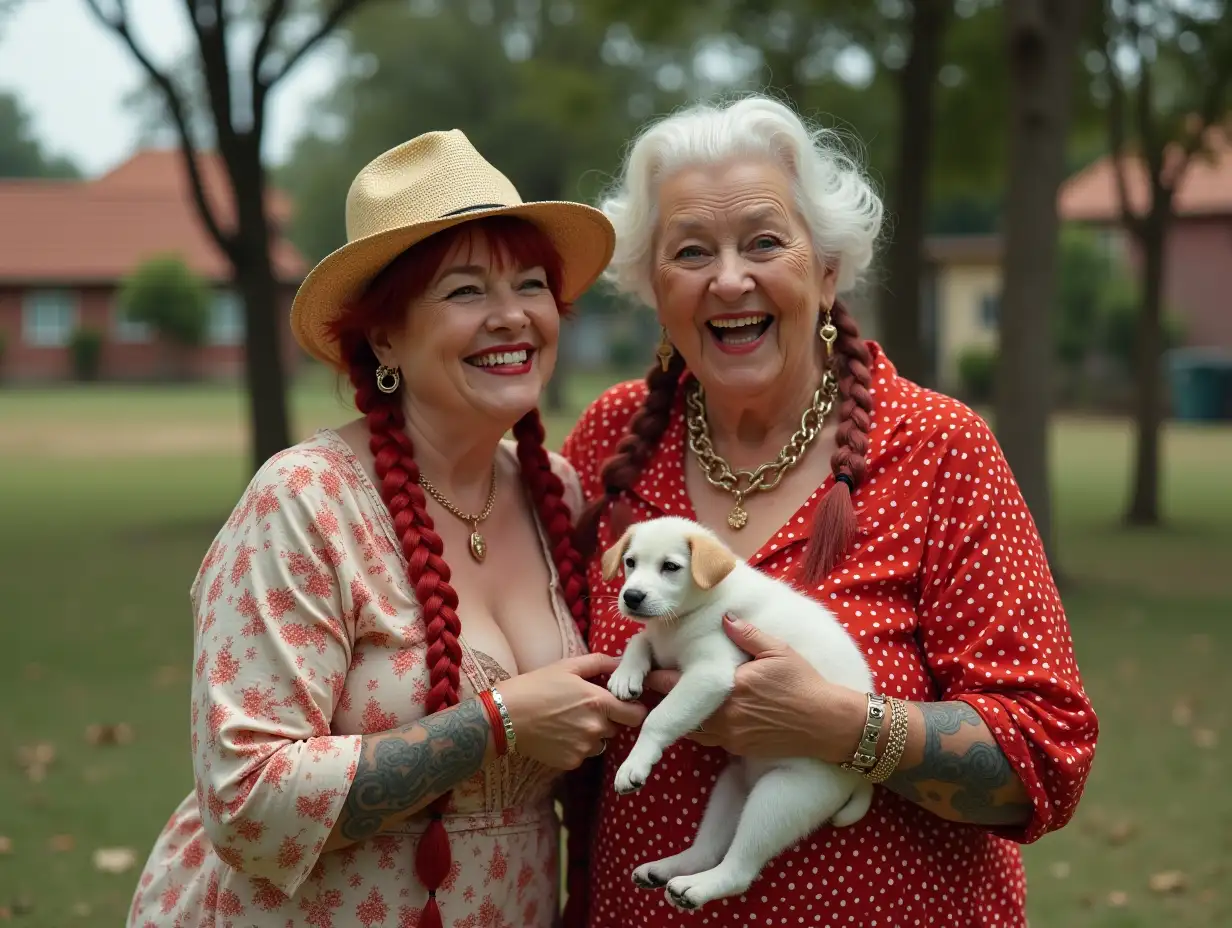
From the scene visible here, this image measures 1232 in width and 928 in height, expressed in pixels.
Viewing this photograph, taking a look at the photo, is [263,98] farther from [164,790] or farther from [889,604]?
[889,604]

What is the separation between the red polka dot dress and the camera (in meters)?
3.03

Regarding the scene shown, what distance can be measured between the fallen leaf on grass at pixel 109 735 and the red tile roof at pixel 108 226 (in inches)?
1252

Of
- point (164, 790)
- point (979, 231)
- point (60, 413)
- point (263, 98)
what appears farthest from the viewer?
point (979, 231)

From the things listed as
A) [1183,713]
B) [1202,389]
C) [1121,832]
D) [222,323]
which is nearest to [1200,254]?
[1202,389]

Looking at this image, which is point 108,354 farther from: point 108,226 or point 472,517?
point 472,517

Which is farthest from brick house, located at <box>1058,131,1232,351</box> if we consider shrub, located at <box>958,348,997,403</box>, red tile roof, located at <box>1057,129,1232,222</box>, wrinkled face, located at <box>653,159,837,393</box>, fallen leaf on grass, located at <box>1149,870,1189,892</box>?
wrinkled face, located at <box>653,159,837,393</box>

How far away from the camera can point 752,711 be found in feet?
9.68

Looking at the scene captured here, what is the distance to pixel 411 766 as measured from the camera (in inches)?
115

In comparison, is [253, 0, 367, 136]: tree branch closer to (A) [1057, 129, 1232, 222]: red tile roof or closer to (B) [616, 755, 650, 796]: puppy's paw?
(B) [616, 755, 650, 796]: puppy's paw

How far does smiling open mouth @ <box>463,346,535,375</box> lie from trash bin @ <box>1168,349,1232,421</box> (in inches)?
1417

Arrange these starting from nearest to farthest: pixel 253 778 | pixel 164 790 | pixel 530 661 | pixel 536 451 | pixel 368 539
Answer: pixel 253 778, pixel 368 539, pixel 530 661, pixel 536 451, pixel 164 790

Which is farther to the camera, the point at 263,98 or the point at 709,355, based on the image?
the point at 263,98

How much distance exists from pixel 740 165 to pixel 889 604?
1.13 metres

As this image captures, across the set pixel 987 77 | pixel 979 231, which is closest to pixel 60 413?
pixel 987 77
